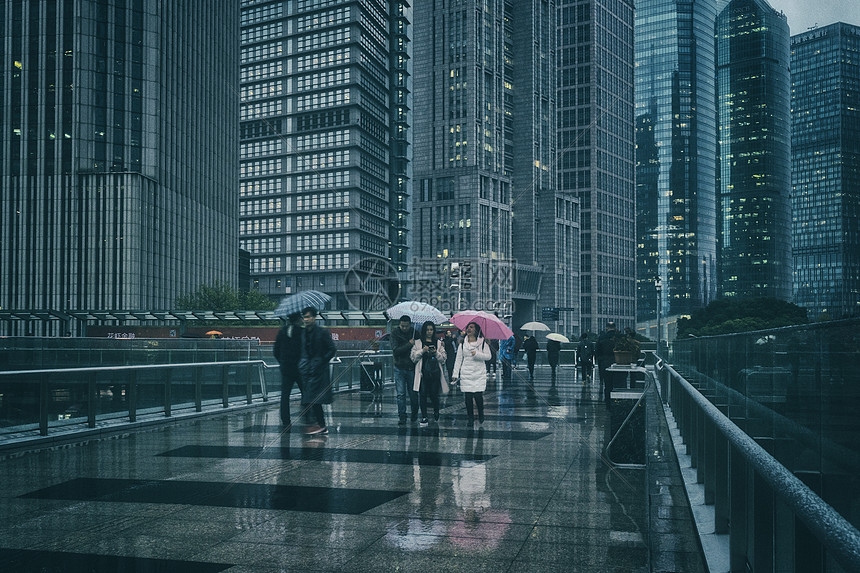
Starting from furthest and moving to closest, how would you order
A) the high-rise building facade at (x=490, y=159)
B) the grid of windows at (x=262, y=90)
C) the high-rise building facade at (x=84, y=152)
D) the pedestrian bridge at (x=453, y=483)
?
the high-rise building facade at (x=490, y=159) < the grid of windows at (x=262, y=90) < the high-rise building facade at (x=84, y=152) < the pedestrian bridge at (x=453, y=483)

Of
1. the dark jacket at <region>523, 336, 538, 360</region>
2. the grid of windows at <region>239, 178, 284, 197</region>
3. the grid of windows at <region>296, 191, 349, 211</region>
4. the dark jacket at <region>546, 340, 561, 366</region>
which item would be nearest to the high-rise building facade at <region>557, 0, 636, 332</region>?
the grid of windows at <region>296, 191, 349, 211</region>

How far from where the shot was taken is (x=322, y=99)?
108938 millimetres

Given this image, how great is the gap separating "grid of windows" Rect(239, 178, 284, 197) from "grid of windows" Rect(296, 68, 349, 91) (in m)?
14.4

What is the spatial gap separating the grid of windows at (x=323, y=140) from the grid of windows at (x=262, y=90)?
27.0 ft

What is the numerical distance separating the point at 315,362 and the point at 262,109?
353ft

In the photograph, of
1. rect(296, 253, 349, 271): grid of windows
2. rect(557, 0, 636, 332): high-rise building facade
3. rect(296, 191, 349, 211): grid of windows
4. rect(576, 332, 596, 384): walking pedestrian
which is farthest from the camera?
rect(557, 0, 636, 332): high-rise building facade

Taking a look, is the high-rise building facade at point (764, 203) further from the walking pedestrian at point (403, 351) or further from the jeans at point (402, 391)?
the walking pedestrian at point (403, 351)

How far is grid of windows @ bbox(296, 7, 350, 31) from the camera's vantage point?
10717 cm

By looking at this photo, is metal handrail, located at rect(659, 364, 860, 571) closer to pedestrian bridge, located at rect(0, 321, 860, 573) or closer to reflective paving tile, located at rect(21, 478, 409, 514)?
pedestrian bridge, located at rect(0, 321, 860, 573)

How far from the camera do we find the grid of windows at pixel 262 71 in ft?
368

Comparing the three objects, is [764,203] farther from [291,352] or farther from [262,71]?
[291,352]

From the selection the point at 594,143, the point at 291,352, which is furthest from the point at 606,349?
the point at 594,143

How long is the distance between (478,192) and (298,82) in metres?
33.4

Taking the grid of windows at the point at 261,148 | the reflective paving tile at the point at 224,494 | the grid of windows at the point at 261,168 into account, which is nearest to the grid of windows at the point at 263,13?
the grid of windows at the point at 261,148
